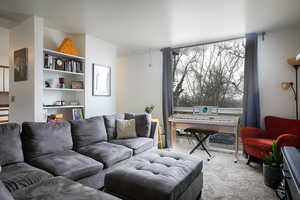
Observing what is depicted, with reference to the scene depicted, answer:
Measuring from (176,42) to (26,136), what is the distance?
338cm

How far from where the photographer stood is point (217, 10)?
8.36 feet

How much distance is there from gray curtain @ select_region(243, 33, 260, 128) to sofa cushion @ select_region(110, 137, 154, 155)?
1978 mm

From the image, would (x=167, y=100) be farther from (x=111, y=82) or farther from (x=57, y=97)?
(x=57, y=97)

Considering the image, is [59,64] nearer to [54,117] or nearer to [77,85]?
[77,85]

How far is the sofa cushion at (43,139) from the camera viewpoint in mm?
1951

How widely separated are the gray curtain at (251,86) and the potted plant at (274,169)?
1.17 metres

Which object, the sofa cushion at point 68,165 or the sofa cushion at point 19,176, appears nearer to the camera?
the sofa cushion at point 19,176

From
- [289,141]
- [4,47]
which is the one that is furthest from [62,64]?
[289,141]

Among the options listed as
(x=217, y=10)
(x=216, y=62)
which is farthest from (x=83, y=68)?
(x=216, y=62)

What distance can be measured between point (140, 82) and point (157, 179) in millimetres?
3742

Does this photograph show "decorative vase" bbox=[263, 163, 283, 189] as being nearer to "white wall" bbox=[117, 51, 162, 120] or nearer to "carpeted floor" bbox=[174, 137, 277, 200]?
"carpeted floor" bbox=[174, 137, 277, 200]

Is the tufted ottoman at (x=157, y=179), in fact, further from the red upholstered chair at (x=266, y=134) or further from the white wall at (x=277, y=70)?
the white wall at (x=277, y=70)

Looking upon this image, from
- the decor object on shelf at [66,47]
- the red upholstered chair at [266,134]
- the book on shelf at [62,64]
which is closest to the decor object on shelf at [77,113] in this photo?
the book on shelf at [62,64]

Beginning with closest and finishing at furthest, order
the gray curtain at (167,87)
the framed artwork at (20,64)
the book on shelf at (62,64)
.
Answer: the framed artwork at (20,64) → the book on shelf at (62,64) → the gray curtain at (167,87)
